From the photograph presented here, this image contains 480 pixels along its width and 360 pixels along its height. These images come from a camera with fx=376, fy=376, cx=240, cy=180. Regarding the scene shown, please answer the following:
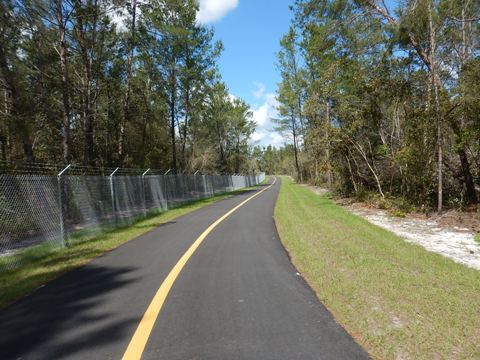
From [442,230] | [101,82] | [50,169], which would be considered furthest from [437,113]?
[101,82]

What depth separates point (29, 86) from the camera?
14664 mm

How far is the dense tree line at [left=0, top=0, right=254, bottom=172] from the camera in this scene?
510 inches

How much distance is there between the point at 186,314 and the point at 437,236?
7.55 metres

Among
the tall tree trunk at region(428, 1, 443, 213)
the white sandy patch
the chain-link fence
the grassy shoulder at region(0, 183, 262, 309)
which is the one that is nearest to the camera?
the grassy shoulder at region(0, 183, 262, 309)

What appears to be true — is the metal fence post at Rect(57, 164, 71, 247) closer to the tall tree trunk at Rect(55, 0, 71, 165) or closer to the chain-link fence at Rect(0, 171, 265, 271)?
the chain-link fence at Rect(0, 171, 265, 271)

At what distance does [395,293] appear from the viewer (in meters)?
4.92

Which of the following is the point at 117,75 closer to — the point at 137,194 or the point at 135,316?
the point at 137,194

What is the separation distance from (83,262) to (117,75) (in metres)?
21.4

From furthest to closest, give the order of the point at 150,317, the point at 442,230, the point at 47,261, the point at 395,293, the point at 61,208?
the point at 442,230 < the point at 61,208 < the point at 47,261 < the point at 395,293 < the point at 150,317

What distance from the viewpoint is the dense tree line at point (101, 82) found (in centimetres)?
1296

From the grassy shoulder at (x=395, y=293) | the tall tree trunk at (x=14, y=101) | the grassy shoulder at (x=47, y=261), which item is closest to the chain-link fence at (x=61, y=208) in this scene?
the grassy shoulder at (x=47, y=261)

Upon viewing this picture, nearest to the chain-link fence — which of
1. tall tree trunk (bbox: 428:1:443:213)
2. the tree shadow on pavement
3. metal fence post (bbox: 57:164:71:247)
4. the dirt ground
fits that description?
metal fence post (bbox: 57:164:71:247)

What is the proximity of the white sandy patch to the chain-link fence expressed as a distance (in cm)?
866

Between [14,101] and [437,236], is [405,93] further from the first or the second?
[14,101]
